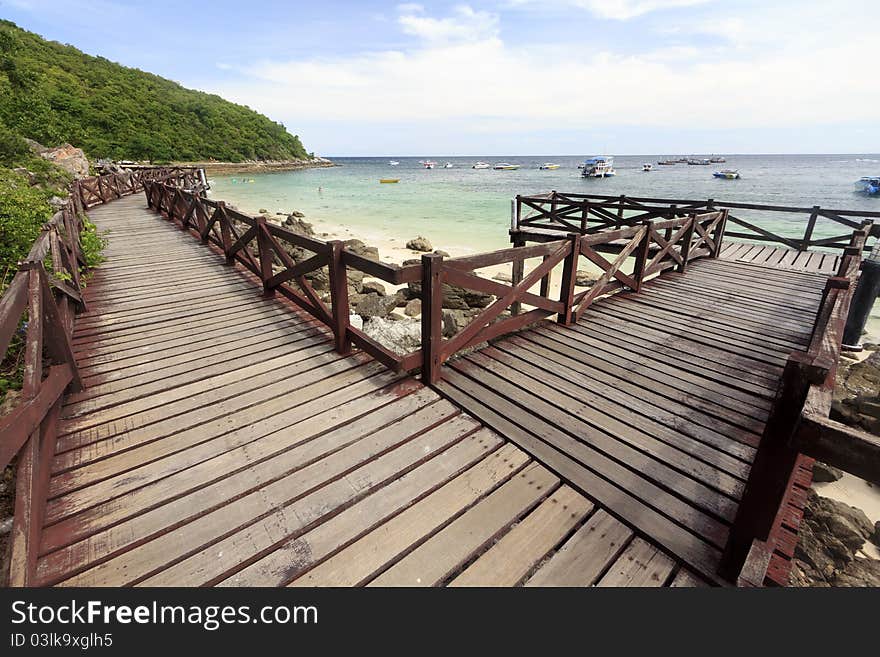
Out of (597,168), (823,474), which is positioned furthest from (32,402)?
(597,168)

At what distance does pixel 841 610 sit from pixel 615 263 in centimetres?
470

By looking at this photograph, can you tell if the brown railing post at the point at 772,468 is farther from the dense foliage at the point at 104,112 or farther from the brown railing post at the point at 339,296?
the dense foliage at the point at 104,112

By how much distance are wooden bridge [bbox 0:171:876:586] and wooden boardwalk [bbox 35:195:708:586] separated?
0.01 meters

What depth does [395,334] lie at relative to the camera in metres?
6.83

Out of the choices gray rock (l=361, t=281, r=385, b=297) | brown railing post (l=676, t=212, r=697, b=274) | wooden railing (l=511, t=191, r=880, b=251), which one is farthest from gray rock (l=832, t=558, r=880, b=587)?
gray rock (l=361, t=281, r=385, b=297)

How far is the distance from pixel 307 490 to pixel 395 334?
432cm

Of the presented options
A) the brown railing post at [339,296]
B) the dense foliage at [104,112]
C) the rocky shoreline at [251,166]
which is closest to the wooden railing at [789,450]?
the brown railing post at [339,296]

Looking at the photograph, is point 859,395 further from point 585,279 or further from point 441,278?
point 585,279

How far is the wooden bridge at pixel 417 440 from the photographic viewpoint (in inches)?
83.1

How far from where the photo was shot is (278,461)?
2.88m

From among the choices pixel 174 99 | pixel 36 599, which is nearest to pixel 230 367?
pixel 36 599

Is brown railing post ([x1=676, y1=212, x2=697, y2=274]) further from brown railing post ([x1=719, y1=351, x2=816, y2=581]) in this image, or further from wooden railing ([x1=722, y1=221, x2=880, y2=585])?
brown railing post ([x1=719, y1=351, x2=816, y2=581])

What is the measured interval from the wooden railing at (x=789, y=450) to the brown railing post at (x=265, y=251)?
593 centimetres

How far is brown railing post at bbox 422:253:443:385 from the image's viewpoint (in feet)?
11.7
